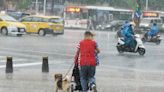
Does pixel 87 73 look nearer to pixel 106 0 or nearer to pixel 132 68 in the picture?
pixel 132 68

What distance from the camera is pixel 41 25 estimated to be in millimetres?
46531

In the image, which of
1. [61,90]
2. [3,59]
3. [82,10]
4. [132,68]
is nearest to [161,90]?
[61,90]

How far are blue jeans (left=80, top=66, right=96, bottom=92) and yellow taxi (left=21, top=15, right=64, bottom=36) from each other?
33.5 m

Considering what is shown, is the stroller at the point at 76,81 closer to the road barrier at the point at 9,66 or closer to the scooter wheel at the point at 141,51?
the road barrier at the point at 9,66

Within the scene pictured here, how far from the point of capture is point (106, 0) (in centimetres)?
11344

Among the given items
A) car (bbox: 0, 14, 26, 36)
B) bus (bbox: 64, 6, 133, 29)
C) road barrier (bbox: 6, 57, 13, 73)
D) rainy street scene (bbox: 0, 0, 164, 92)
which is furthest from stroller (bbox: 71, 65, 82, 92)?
bus (bbox: 64, 6, 133, 29)

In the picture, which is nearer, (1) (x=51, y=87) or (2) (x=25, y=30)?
(1) (x=51, y=87)

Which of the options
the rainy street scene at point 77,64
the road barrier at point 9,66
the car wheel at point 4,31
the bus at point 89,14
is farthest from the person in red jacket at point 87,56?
the bus at point 89,14

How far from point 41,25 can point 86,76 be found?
3379cm

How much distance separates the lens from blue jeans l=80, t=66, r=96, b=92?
12883 millimetres

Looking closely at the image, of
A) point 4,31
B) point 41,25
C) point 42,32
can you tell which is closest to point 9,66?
point 4,31

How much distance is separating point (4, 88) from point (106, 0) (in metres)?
99.5

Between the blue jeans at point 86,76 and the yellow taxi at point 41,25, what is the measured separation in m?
33.5

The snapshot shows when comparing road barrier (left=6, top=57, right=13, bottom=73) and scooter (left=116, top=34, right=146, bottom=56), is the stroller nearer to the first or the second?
road barrier (left=6, top=57, right=13, bottom=73)
